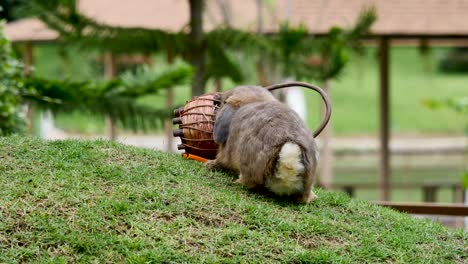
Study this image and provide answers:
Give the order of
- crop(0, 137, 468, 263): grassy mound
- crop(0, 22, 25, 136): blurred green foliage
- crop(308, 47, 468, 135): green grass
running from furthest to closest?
crop(308, 47, 468, 135): green grass
crop(0, 22, 25, 136): blurred green foliage
crop(0, 137, 468, 263): grassy mound

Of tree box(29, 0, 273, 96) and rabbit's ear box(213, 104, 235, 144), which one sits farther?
tree box(29, 0, 273, 96)

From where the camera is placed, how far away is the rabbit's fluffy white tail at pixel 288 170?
5.35 m

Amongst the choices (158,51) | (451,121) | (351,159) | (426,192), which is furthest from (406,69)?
(158,51)

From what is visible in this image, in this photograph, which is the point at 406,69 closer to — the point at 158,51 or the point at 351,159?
the point at 351,159

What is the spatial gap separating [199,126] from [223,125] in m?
0.33

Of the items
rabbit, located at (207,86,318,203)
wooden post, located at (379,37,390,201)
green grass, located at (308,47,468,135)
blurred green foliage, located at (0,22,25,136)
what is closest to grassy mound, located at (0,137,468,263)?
rabbit, located at (207,86,318,203)

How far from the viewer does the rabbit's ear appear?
6.08m

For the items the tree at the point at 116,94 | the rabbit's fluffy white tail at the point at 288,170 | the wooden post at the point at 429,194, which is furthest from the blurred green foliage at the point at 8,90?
the wooden post at the point at 429,194

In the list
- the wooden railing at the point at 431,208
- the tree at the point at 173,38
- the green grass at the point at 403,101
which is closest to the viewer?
the wooden railing at the point at 431,208

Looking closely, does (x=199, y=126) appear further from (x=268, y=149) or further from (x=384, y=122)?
(x=384, y=122)

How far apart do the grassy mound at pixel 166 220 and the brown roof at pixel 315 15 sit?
273 inches

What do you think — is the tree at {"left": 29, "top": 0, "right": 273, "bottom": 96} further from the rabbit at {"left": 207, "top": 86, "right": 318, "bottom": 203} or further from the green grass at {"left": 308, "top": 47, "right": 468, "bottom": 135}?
the green grass at {"left": 308, "top": 47, "right": 468, "bottom": 135}

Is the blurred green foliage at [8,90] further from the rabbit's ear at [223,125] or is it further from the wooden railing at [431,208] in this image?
the wooden railing at [431,208]

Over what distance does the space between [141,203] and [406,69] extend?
112ft
